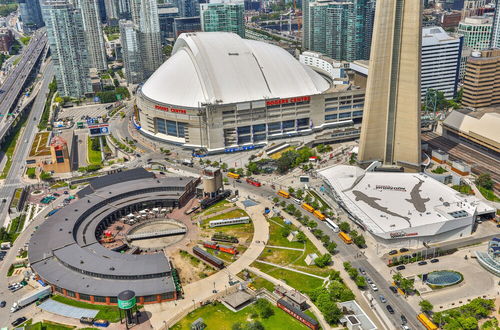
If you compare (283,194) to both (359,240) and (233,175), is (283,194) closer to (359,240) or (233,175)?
(233,175)

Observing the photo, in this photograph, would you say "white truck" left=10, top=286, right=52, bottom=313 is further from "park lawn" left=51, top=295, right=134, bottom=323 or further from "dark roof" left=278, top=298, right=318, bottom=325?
"dark roof" left=278, top=298, right=318, bottom=325

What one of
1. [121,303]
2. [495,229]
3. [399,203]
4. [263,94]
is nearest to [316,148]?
[263,94]

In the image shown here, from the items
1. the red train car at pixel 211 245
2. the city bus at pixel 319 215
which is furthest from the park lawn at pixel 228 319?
the city bus at pixel 319 215

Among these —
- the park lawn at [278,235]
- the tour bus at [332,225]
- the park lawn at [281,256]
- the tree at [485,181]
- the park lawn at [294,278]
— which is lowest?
the park lawn at [294,278]

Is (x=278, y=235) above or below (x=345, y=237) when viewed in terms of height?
below

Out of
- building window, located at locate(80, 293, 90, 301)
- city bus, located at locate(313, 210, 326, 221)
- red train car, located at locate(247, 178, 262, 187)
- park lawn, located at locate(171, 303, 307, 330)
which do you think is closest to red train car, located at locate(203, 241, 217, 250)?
park lawn, located at locate(171, 303, 307, 330)

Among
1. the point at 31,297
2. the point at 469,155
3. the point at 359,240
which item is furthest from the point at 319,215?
the point at 31,297

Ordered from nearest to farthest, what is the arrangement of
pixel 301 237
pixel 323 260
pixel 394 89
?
pixel 323 260, pixel 301 237, pixel 394 89

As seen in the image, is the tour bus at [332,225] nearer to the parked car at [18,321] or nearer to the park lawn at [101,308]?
the park lawn at [101,308]
